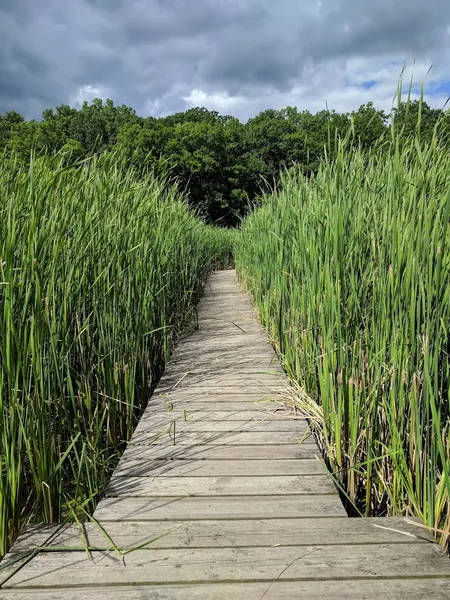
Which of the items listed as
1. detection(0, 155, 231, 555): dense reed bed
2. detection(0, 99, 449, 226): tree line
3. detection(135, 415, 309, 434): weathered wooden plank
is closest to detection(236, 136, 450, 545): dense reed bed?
detection(135, 415, 309, 434): weathered wooden plank

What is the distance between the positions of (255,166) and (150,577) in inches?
1362

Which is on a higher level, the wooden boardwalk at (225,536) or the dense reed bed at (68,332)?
the dense reed bed at (68,332)

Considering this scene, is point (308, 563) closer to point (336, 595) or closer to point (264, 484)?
point (336, 595)

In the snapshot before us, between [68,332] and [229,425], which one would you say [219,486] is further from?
[68,332]

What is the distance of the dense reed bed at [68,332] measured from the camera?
4.01 feet

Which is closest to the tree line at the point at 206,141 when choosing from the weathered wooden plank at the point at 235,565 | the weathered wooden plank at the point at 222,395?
the weathered wooden plank at the point at 222,395

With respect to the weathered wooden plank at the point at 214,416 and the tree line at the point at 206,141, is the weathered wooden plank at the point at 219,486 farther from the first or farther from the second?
the tree line at the point at 206,141

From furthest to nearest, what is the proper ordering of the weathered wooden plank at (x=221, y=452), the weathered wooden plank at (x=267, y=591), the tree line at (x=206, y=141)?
the tree line at (x=206, y=141), the weathered wooden plank at (x=221, y=452), the weathered wooden plank at (x=267, y=591)

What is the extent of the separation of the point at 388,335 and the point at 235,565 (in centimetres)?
76

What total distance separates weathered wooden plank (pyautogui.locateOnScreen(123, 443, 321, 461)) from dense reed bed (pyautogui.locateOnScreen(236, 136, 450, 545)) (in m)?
0.10

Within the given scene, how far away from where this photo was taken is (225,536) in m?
1.20

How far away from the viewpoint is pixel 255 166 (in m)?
33.9

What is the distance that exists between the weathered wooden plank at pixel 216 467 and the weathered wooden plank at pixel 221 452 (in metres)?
0.03

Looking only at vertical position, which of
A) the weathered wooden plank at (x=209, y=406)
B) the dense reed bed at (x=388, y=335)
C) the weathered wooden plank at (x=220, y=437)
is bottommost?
the weathered wooden plank at (x=220, y=437)
